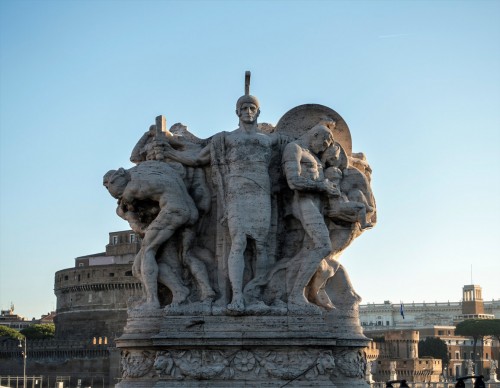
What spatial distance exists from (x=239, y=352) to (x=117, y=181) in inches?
116

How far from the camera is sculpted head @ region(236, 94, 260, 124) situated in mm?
12703

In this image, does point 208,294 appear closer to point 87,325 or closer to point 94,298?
point 94,298

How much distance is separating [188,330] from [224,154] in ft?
7.97

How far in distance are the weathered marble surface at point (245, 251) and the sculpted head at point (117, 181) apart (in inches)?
0.6

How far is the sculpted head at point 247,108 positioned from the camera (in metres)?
12.7

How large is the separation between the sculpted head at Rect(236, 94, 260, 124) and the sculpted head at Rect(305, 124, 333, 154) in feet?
2.64

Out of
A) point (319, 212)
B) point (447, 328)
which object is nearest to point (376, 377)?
point (447, 328)

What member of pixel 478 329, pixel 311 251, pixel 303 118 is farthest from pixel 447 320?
pixel 311 251

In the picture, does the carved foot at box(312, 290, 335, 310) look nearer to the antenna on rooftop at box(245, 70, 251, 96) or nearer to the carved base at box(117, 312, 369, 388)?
the carved base at box(117, 312, 369, 388)

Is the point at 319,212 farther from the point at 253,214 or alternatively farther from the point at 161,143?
the point at 161,143

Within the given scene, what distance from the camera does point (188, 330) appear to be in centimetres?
1184

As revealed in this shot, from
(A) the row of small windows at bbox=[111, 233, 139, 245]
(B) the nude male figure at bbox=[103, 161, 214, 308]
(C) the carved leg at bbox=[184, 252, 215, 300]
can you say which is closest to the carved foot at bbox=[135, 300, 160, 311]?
(B) the nude male figure at bbox=[103, 161, 214, 308]

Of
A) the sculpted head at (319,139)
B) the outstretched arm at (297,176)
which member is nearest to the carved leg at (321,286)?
the outstretched arm at (297,176)

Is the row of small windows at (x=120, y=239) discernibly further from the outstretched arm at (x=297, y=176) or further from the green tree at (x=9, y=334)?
the outstretched arm at (x=297, y=176)
